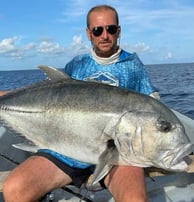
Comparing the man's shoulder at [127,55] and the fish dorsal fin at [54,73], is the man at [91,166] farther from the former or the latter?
the fish dorsal fin at [54,73]

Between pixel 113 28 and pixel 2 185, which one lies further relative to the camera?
pixel 113 28

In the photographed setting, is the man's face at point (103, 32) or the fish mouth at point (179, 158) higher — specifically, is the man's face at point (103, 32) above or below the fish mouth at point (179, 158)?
above

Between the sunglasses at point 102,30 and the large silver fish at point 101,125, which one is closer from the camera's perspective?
the large silver fish at point 101,125

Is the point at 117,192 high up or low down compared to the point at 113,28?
down

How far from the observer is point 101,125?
10.7 feet

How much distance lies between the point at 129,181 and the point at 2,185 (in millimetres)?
1193

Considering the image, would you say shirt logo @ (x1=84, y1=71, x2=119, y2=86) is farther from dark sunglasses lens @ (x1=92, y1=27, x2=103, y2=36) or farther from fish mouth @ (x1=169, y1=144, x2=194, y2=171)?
fish mouth @ (x1=169, y1=144, x2=194, y2=171)

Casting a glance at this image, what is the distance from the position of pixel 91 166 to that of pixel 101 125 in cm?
83

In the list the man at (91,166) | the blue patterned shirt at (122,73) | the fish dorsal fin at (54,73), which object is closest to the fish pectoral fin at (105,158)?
the man at (91,166)

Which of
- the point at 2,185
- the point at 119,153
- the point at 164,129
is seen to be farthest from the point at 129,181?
the point at 2,185

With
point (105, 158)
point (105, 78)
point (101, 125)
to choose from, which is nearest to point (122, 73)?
point (105, 78)

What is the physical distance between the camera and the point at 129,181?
3.57 meters

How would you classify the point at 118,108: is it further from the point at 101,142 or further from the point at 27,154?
the point at 27,154

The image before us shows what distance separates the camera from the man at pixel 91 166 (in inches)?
143
